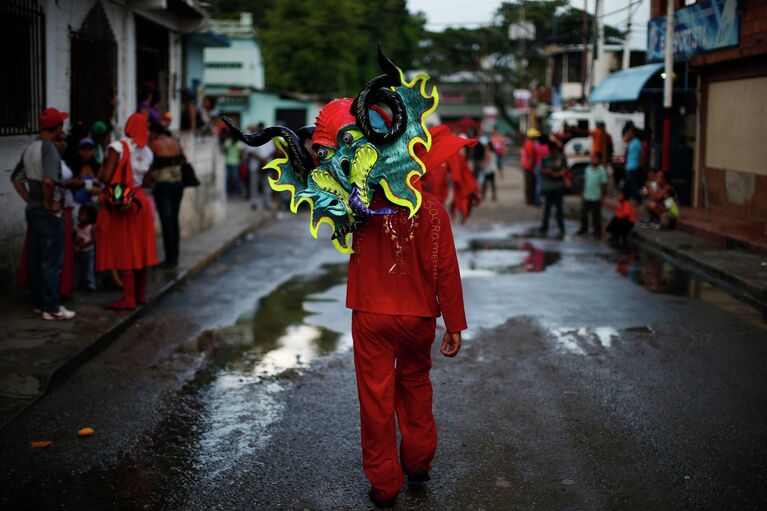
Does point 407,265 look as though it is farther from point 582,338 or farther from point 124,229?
point 124,229

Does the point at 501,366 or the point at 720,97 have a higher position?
the point at 720,97

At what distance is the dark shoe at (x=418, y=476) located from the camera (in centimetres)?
490

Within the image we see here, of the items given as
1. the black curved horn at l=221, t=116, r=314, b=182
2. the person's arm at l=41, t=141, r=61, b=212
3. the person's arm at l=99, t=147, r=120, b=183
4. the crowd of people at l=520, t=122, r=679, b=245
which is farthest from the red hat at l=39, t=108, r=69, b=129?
the crowd of people at l=520, t=122, r=679, b=245

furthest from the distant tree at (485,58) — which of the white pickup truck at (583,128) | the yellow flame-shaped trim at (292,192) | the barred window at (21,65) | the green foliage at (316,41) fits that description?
the yellow flame-shaped trim at (292,192)

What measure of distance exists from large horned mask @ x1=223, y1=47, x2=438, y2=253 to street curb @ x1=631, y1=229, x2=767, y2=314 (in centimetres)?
671

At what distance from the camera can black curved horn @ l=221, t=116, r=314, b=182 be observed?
475cm

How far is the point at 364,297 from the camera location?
4715 mm

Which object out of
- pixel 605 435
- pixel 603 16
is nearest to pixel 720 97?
pixel 603 16

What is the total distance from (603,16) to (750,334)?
18597mm

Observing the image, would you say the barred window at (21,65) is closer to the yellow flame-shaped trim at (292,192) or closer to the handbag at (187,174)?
the handbag at (187,174)

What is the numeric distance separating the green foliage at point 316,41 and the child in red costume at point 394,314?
3368 centimetres

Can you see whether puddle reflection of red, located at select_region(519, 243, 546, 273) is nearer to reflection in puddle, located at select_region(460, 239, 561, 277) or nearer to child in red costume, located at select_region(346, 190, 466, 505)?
reflection in puddle, located at select_region(460, 239, 561, 277)

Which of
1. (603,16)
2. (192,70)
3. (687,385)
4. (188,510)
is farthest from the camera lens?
(603,16)

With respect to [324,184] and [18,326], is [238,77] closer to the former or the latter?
[18,326]
